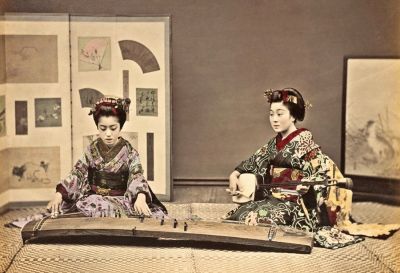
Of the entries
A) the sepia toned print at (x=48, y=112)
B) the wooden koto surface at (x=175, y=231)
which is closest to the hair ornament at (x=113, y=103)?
the sepia toned print at (x=48, y=112)

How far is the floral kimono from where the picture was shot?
2.35m

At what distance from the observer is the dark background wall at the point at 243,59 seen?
220cm

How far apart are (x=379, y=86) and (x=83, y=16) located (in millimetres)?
971

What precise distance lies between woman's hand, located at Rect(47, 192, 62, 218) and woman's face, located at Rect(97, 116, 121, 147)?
23 cm

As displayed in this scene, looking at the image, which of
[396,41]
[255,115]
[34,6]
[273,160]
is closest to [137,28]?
[34,6]

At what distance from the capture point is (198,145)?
2352 millimetres

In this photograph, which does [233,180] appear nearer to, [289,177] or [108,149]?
[289,177]

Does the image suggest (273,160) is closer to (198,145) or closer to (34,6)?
(198,145)

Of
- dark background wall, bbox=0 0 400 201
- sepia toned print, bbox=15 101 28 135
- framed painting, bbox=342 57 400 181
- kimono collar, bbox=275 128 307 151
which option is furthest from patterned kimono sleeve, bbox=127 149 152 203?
framed painting, bbox=342 57 400 181

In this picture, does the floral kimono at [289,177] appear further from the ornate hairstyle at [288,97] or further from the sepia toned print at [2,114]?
the sepia toned print at [2,114]

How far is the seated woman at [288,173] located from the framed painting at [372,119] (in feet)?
0.40

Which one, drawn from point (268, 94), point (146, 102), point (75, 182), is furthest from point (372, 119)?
point (75, 182)

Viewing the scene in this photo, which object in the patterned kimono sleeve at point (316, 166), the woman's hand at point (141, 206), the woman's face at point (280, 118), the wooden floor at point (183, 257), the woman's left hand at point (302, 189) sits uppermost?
the woman's face at point (280, 118)

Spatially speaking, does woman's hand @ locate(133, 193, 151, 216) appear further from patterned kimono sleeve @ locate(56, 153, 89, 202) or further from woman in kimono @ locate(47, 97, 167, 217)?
patterned kimono sleeve @ locate(56, 153, 89, 202)
